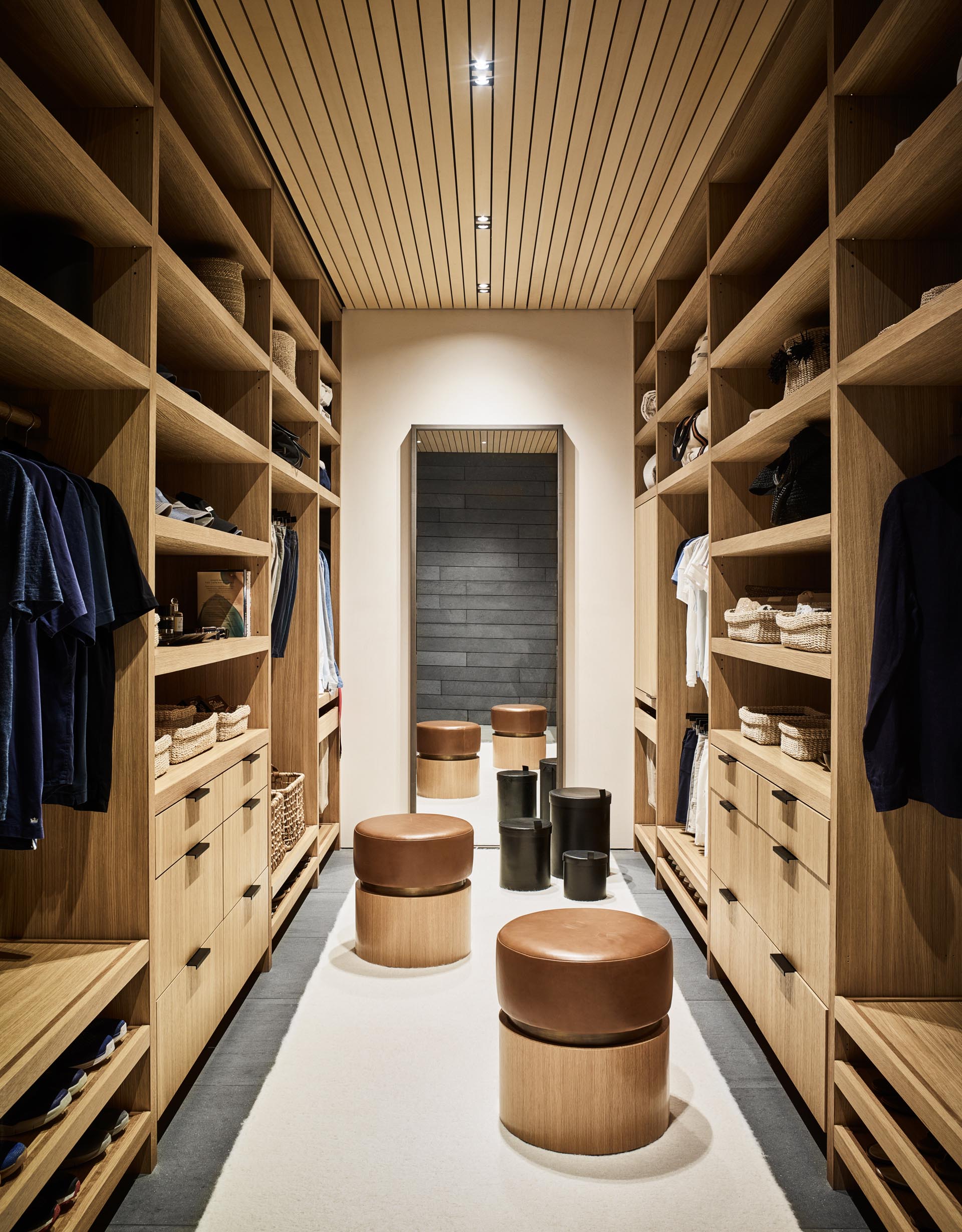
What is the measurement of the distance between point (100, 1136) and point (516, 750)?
10.1ft

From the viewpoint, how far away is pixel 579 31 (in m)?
2.31

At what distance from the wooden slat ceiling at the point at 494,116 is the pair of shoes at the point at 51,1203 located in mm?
2689

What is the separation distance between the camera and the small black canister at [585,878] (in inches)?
140

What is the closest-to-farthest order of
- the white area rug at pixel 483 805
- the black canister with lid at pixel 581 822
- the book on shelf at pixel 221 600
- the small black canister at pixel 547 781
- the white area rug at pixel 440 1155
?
the white area rug at pixel 440 1155 < the book on shelf at pixel 221 600 < the black canister with lid at pixel 581 822 < the small black canister at pixel 547 781 < the white area rug at pixel 483 805

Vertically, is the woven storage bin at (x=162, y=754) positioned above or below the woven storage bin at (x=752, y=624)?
below

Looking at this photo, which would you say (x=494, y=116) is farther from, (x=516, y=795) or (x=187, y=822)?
(x=516, y=795)

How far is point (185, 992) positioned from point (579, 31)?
2.74 m

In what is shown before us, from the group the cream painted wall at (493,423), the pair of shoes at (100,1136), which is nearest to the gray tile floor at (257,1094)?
the pair of shoes at (100,1136)

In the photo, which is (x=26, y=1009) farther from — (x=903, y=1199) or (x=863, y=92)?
(x=863, y=92)

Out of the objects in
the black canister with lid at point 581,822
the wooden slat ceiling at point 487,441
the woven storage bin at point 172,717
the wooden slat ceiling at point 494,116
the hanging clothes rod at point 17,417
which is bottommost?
the black canister with lid at point 581,822

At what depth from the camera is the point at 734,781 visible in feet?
8.86

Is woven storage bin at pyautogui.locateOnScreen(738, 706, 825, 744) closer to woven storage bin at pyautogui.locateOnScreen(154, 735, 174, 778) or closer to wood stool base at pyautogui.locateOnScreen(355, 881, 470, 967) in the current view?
wood stool base at pyautogui.locateOnScreen(355, 881, 470, 967)

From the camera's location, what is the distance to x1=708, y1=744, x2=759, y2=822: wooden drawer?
2.50 meters

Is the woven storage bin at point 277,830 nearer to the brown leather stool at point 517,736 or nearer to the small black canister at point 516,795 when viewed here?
the small black canister at point 516,795
